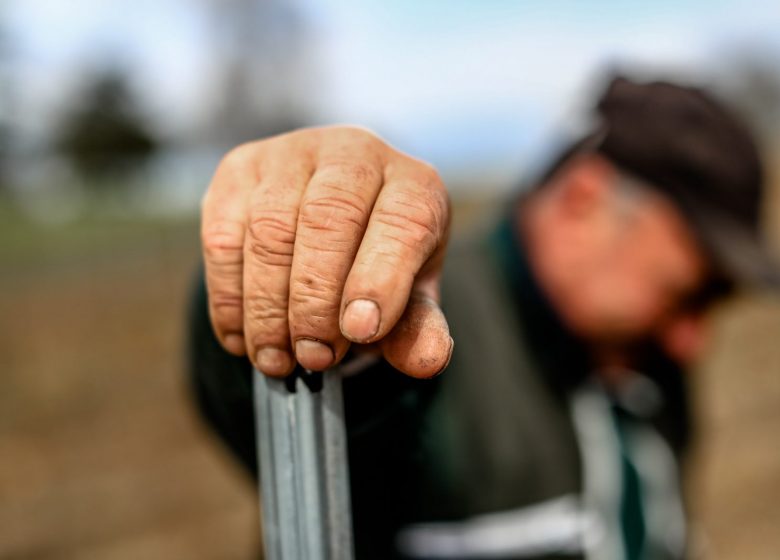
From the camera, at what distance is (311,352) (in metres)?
0.47

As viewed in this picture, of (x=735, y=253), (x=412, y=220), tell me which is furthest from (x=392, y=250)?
(x=735, y=253)

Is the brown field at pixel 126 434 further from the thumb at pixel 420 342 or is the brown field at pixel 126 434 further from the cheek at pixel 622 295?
the thumb at pixel 420 342

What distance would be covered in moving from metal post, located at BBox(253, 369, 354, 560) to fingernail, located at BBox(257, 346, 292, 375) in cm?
1

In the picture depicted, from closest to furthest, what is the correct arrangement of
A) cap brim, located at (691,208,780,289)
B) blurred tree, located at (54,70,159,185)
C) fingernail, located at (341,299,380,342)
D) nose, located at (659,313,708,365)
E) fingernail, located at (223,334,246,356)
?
fingernail, located at (341,299,380,342)
fingernail, located at (223,334,246,356)
cap brim, located at (691,208,780,289)
nose, located at (659,313,708,365)
blurred tree, located at (54,70,159,185)

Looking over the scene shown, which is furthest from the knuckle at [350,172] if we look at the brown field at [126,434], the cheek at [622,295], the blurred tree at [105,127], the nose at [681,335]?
the blurred tree at [105,127]

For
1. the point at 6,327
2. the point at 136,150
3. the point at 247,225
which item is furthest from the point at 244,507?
the point at 136,150

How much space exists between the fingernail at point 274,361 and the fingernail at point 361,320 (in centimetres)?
7

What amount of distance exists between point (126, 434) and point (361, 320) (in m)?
2.89

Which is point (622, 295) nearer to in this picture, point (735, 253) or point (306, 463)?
point (735, 253)

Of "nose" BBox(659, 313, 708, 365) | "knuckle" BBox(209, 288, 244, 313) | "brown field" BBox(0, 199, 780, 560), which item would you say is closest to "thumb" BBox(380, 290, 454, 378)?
"knuckle" BBox(209, 288, 244, 313)

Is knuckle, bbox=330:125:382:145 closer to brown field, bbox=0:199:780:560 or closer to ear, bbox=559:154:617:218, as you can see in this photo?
ear, bbox=559:154:617:218

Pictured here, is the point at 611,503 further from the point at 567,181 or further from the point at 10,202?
the point at 10,202

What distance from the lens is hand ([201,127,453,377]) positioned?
18.0 inches

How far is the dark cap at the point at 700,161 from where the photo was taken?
4.68 ft
